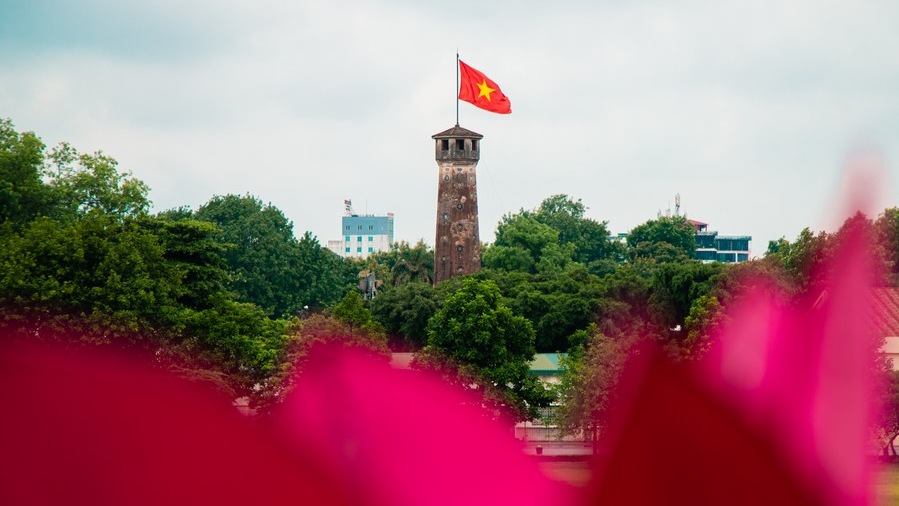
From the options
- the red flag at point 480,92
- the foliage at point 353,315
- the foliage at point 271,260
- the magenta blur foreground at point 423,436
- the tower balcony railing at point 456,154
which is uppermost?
the red flag at point 480,92

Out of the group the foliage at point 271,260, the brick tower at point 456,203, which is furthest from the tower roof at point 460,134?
the foliage at point 271,260

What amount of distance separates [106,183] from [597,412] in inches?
1734

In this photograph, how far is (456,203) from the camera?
127125 millimetres

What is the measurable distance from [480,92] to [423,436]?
2083 inches

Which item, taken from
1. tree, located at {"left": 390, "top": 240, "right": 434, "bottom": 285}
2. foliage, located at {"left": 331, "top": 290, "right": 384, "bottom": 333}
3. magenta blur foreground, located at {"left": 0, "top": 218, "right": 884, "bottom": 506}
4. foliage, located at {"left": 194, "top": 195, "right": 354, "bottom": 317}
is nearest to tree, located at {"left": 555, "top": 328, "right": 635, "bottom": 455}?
magenta blur foreground, located at {"left": 0, "top": 218, "right": 884, "bottom": 506}

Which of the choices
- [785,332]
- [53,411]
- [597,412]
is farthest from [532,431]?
[53,411]

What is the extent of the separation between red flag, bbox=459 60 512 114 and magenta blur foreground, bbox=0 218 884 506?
39.5 meters

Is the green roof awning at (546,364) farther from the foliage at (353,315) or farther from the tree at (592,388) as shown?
the foliage at (353,315)

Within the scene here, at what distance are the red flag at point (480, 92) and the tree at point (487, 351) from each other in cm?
3800

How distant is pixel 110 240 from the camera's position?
76.4 metres

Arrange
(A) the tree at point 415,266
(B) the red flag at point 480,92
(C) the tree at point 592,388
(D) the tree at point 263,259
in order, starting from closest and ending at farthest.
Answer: (C) the tree at point 592,388, (B) the red flag at point 480,92, (D) the tree at point 263,259, (A) the tree at point 415,266

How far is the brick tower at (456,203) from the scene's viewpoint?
127 meters

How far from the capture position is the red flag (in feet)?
369

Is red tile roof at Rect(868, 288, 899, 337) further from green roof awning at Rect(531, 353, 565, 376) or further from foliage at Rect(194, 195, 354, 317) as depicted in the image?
foliage at Rect(194, 195, 354, 317)
